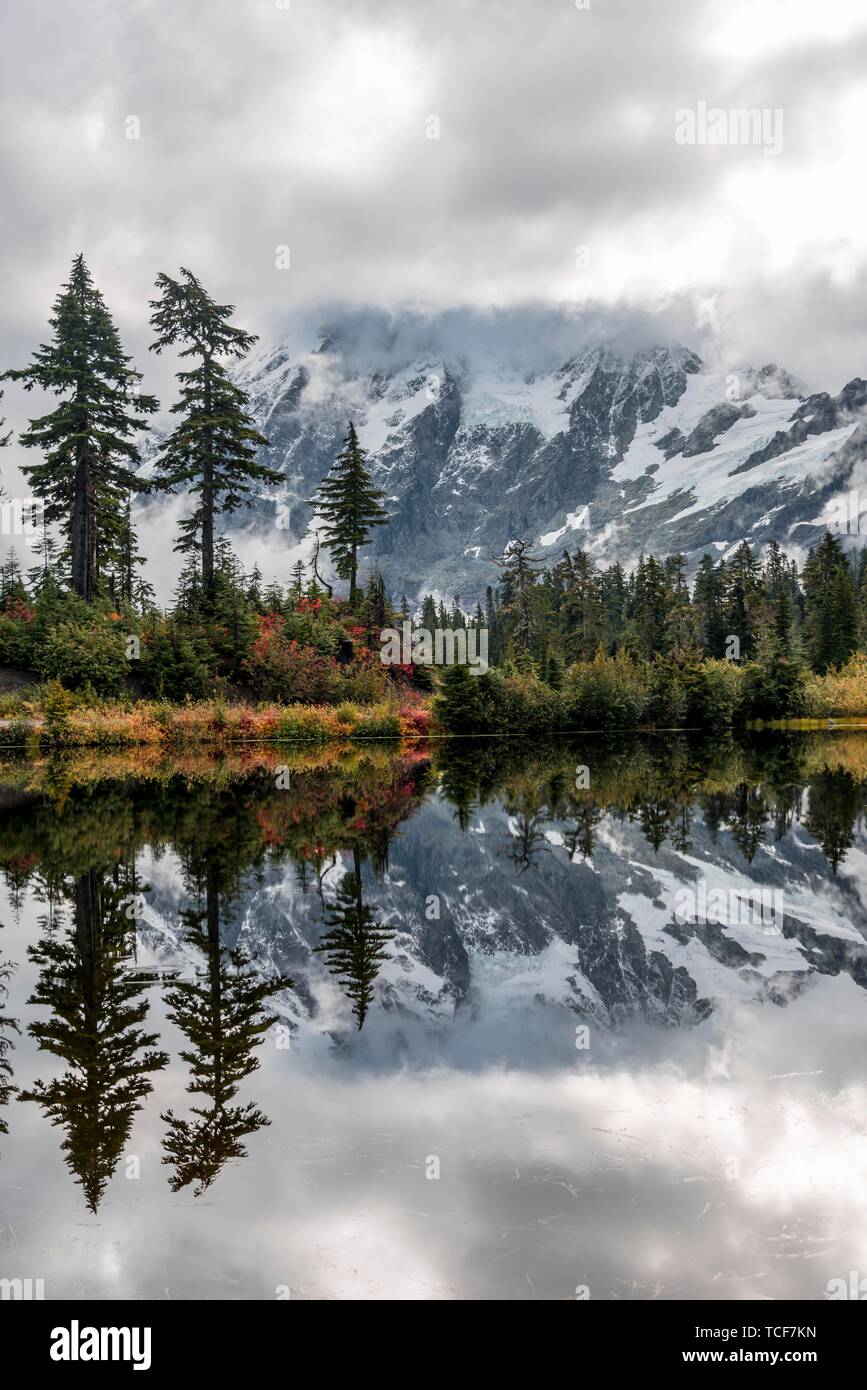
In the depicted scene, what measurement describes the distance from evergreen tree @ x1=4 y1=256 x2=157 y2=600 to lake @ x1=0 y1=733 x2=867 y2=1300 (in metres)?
27.7

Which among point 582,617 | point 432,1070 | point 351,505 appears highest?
point 582,617

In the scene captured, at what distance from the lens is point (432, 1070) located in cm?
550

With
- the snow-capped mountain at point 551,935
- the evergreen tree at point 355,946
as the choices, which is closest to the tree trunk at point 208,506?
the snow-capped mountain at point 551,935

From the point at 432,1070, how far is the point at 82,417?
3662 centimetres

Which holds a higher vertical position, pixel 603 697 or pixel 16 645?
pixel 603 697

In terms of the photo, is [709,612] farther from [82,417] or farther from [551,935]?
[551,935]

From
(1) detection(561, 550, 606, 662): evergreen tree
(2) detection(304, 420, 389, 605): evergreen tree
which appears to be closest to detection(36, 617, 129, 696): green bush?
(2) detection(304, 420, 389, 605): evergreen tree

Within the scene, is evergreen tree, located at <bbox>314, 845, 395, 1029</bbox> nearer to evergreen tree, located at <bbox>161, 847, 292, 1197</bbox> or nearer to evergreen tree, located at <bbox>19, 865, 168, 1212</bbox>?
evergreen tree, located at <bbox>161, 847, 292, 1197</bbox>

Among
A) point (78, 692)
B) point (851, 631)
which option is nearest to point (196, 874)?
point (78, 692)

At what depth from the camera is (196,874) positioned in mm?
10633

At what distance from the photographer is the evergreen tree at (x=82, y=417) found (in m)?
36.1

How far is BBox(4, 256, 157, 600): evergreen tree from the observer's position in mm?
36062

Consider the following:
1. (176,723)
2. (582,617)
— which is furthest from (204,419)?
(582,617)
